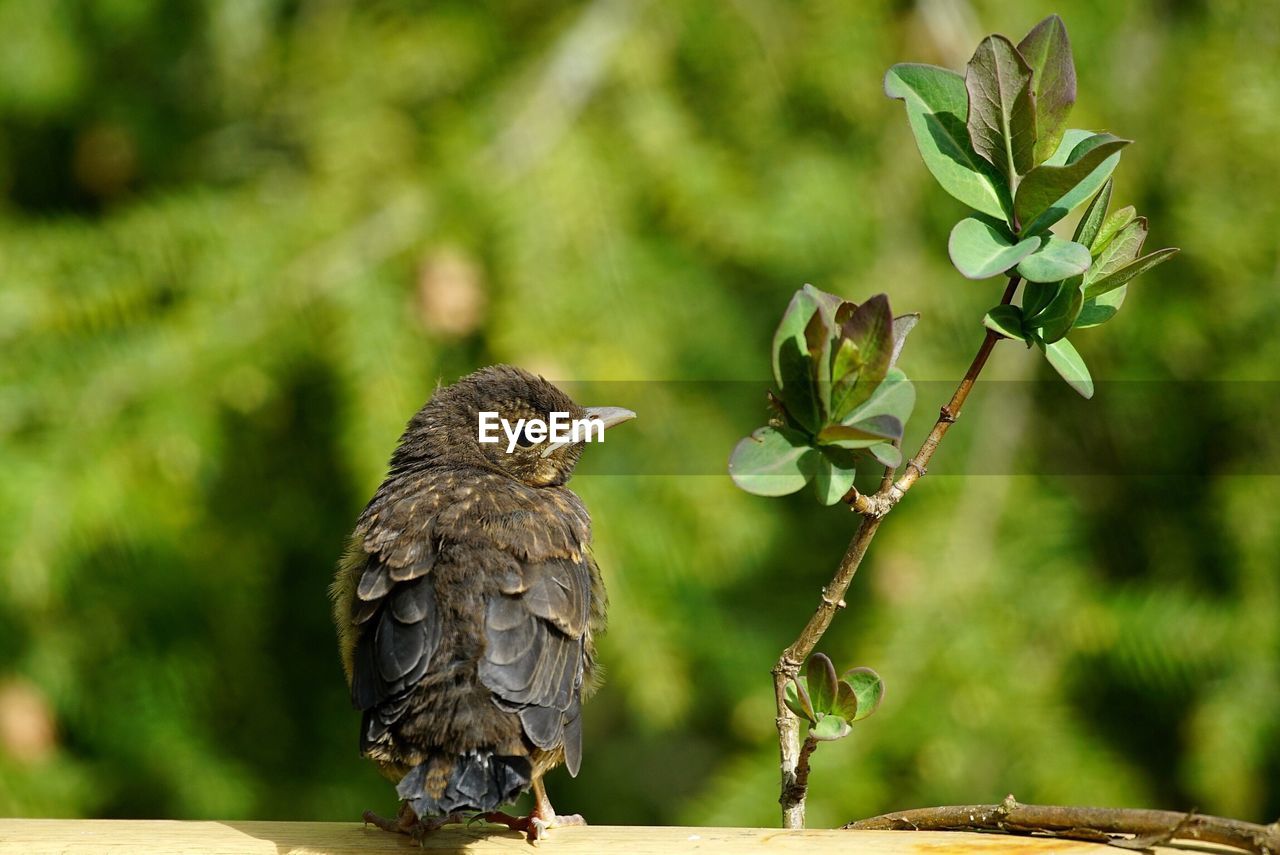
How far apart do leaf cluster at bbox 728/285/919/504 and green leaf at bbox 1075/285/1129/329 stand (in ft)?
0.65

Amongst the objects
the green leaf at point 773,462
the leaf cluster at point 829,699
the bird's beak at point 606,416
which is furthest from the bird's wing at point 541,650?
the green leaf at point 773,462

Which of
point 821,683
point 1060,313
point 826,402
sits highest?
point 1060,313

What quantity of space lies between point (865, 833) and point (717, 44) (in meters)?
2.21

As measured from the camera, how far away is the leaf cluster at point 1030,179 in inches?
44.6

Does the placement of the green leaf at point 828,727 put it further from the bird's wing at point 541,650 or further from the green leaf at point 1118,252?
the bird's wing at point 541,650

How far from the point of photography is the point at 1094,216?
1.18 meters

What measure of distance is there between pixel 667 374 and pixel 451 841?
1.41m

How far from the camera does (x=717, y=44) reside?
3.25 m

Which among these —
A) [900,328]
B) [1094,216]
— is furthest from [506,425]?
[1094,216]

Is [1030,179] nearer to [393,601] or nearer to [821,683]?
[821,683]

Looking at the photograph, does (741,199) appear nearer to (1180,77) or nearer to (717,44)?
(717,44)

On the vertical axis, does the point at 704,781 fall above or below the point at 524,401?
below

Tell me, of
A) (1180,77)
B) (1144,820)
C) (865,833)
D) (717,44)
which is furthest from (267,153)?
(1144,820)

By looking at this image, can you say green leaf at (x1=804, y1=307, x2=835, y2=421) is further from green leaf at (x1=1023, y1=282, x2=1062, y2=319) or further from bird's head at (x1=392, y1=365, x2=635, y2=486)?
bird's head at (x1=392, y1=365, x2=635, y2=486)
